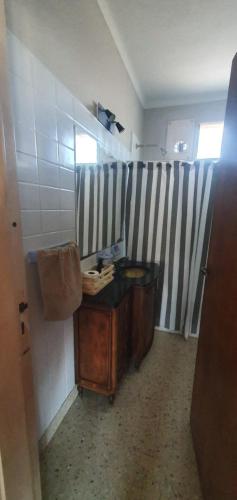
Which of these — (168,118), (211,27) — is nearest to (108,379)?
(211,27)

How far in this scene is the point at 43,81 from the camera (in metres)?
0.97

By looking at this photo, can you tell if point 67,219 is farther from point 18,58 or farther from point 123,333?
point 123,333

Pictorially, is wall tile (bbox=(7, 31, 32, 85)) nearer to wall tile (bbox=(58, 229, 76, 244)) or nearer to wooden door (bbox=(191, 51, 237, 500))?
wall tile (bbox=(58, 229, 76, 244))

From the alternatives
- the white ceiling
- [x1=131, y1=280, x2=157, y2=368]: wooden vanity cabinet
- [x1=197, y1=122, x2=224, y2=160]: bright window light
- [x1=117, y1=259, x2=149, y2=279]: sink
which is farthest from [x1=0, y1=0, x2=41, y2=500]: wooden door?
[x1=197, y1=122, x2=224, y2=160]: bright window light

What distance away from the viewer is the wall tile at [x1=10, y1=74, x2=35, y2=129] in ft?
2.68

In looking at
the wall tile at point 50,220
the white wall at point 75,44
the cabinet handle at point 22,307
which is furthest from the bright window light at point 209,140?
the cabinet handle at point 22,307

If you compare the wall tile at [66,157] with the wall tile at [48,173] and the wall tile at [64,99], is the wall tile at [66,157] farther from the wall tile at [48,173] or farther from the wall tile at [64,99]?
the wall tile at [64,99]

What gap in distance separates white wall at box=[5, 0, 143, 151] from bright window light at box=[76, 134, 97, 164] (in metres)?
0.22

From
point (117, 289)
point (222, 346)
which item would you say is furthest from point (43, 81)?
point (222, 346)

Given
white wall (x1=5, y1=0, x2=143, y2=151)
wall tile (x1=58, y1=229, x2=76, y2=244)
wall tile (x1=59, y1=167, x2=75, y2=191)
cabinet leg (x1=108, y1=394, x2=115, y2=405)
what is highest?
white wall (x1=5, y1=0, x2=143, y2=151)

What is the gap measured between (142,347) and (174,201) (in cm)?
135

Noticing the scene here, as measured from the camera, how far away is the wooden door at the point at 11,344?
0.52 metres

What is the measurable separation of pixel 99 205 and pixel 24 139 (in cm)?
87

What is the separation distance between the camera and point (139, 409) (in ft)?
4.74
